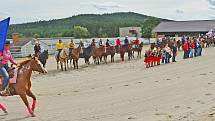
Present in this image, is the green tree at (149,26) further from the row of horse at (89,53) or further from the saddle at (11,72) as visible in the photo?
the saddle at (11,72)

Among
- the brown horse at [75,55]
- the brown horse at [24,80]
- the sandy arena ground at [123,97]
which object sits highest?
the brown horse at [24,80]

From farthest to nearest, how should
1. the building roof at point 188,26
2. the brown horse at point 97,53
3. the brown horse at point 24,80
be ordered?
the building roof at point 188,26
the brown horse at point 97,53
the brown horse at point 24,80

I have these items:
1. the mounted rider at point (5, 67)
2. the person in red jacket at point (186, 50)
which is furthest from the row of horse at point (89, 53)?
the mounted rider at point (5, 67)

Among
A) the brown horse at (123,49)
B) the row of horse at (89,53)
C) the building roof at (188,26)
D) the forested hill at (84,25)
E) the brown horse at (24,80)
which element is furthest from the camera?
the forested hill at (84,25)

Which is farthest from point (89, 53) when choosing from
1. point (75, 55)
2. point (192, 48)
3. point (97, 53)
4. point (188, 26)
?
point (188, 26)

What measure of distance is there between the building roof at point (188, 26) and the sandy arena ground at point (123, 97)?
66.0 metres

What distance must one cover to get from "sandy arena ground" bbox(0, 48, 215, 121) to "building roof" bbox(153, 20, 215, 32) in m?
Result: 66.0

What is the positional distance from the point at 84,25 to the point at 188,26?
6167 cm

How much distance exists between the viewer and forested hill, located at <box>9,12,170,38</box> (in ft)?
397

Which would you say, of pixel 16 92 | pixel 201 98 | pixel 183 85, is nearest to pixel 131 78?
pixel 183 85

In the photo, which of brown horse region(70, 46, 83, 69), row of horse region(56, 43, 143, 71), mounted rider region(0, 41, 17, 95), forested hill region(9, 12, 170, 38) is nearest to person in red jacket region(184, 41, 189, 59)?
row of horse region(56, 43, 143, 71)

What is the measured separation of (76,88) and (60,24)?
146471 millimetres

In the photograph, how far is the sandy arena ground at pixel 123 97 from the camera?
35.2ft

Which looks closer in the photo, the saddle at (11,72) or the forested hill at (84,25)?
the saddle at (11,72)
